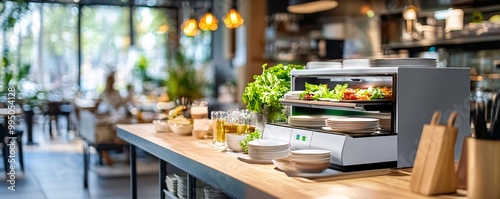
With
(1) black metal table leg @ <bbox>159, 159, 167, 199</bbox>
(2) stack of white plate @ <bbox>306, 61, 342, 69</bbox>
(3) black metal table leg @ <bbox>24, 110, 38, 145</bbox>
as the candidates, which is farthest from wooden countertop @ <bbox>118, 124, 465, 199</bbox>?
(3) black metal table leg @ <bbox>24, 110, 38, 145</bbox>

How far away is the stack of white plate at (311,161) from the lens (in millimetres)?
2363

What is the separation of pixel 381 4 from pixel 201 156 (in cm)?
756

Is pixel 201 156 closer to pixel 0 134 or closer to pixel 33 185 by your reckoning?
pixel 0 134

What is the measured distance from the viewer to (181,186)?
Answer: 11.1 feet

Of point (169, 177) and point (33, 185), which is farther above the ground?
point (169, 177)

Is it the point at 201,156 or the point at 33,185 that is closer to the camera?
the point at 201,156

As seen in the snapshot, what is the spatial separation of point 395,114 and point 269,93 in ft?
3.02

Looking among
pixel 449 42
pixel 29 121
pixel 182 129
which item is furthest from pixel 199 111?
pixel 29 121

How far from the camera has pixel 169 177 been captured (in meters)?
3.66

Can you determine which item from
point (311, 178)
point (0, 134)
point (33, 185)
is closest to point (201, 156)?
point (311, 178)

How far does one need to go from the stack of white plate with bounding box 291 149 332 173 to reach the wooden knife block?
1.36ft

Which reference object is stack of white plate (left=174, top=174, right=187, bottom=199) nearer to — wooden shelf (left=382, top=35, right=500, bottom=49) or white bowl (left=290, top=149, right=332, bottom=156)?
white bowl (left=290, top=149, right=332, bottom=156)

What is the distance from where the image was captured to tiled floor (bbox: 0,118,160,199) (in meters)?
6.13

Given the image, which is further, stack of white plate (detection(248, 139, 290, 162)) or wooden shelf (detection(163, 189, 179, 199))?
wooden shelf (detection(163, 189, 179, 199))
